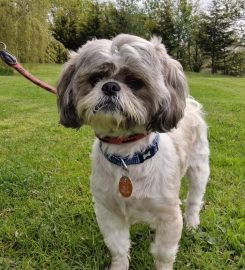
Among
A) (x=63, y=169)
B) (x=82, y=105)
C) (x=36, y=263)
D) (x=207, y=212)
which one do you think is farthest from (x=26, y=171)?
(x=82, y=105)

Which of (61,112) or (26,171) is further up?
(61,112)

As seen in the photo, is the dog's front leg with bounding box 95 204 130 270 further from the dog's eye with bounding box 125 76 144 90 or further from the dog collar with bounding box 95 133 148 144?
the dog's eye with bounding box 125 76 144 90

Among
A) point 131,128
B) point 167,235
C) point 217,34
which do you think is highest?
point 131,128

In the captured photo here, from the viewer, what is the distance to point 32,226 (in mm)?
3779

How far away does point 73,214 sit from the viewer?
4.00 metres

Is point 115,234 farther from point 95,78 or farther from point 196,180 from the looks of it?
point 95,78

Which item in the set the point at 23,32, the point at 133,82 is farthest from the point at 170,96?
the point at 23,32

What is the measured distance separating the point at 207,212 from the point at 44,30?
55.9 ft

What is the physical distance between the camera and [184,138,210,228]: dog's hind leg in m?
3.82

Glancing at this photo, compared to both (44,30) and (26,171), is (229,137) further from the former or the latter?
(44,30)

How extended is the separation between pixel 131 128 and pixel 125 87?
288mm

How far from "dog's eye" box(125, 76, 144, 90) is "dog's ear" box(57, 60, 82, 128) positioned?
388 millimetres

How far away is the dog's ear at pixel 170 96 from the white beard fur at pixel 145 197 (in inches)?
10.9

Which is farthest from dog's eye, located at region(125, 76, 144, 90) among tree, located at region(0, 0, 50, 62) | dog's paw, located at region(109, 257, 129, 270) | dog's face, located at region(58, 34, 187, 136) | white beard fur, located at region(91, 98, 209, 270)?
tree, located at region(0, 0, 50, 62)
